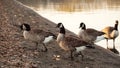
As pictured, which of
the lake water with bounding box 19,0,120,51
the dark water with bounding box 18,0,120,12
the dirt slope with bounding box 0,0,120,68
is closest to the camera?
the dirt slope with bounding box 0,0,120,68

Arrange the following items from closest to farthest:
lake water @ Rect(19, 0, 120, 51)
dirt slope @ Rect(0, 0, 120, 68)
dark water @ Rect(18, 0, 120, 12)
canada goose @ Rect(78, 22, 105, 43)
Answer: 1. dirt slope @ Rect(0, 0, 120, 68)
2. canada goose @ Rect(78, 22, 105, 43)
3. lake water @ Rect(19, 0, 120, 51)
4. dark water @ Rect(18, 0, 120, 12)

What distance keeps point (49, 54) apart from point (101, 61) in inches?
98.9

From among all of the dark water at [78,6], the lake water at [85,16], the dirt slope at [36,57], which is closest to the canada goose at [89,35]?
the dirt slope at [36,57]

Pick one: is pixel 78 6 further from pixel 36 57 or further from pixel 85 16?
pixel 36 57

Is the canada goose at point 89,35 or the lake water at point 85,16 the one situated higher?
the canada goose at point 89,35

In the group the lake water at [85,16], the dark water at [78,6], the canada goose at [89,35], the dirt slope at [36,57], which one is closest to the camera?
the dirt slope at [36,57]

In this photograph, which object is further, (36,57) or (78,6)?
(78,6)

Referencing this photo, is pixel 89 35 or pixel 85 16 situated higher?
pixel 89 35

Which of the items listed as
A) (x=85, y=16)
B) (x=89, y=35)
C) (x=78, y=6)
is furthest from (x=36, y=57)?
(x=78, y=6)

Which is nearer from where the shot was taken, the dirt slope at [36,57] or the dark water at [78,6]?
the dirt slope at [36,57]

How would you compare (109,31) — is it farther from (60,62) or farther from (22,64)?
(22,64)

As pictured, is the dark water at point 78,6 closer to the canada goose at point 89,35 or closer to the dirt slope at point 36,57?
the canada goose at point 89,35

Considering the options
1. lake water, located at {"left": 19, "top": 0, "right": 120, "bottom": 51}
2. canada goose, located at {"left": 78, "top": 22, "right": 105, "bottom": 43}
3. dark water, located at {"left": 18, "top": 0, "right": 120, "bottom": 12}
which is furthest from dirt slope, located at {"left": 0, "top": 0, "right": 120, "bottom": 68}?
dark water, located at {"left": 18, "top": 0, "right": 120, "bottom": 12}

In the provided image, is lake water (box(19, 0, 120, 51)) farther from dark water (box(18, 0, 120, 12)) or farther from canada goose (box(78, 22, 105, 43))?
canada goose (box(78, 22, 105, 43))
